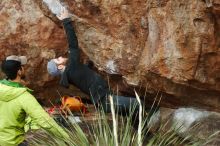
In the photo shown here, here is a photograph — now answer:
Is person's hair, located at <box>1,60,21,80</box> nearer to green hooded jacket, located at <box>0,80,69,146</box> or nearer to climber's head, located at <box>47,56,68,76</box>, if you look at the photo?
green hooded jacket, located at <box>0,80,69,146</box>

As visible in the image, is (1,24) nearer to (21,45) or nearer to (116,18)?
(21,45)

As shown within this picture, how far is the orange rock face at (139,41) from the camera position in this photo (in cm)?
599

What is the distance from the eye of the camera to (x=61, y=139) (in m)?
4.61

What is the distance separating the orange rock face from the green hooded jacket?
217 centimetres

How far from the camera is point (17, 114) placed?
4.80 m

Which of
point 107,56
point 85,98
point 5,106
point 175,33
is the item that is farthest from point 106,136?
point 85,98

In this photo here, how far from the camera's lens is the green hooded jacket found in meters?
4.59

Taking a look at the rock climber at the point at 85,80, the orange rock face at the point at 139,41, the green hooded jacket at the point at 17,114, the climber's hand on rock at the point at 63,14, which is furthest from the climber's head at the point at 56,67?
the green hooded jacket at the point at 17,114

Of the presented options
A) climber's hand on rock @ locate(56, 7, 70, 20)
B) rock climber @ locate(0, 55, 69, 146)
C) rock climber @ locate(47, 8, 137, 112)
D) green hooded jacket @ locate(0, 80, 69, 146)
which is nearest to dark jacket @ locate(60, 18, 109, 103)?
rock climber @ locate(47, 8, 137, 112)

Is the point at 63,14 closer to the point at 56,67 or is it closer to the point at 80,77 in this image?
the point at 56,67

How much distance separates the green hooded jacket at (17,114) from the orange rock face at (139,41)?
85.6 inches

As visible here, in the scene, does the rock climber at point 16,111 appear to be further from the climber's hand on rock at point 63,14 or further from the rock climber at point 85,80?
the climber's hand on rock at point 63,14

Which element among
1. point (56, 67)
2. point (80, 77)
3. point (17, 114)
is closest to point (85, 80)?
point (80, 77)

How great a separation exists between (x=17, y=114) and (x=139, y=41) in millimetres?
2453
